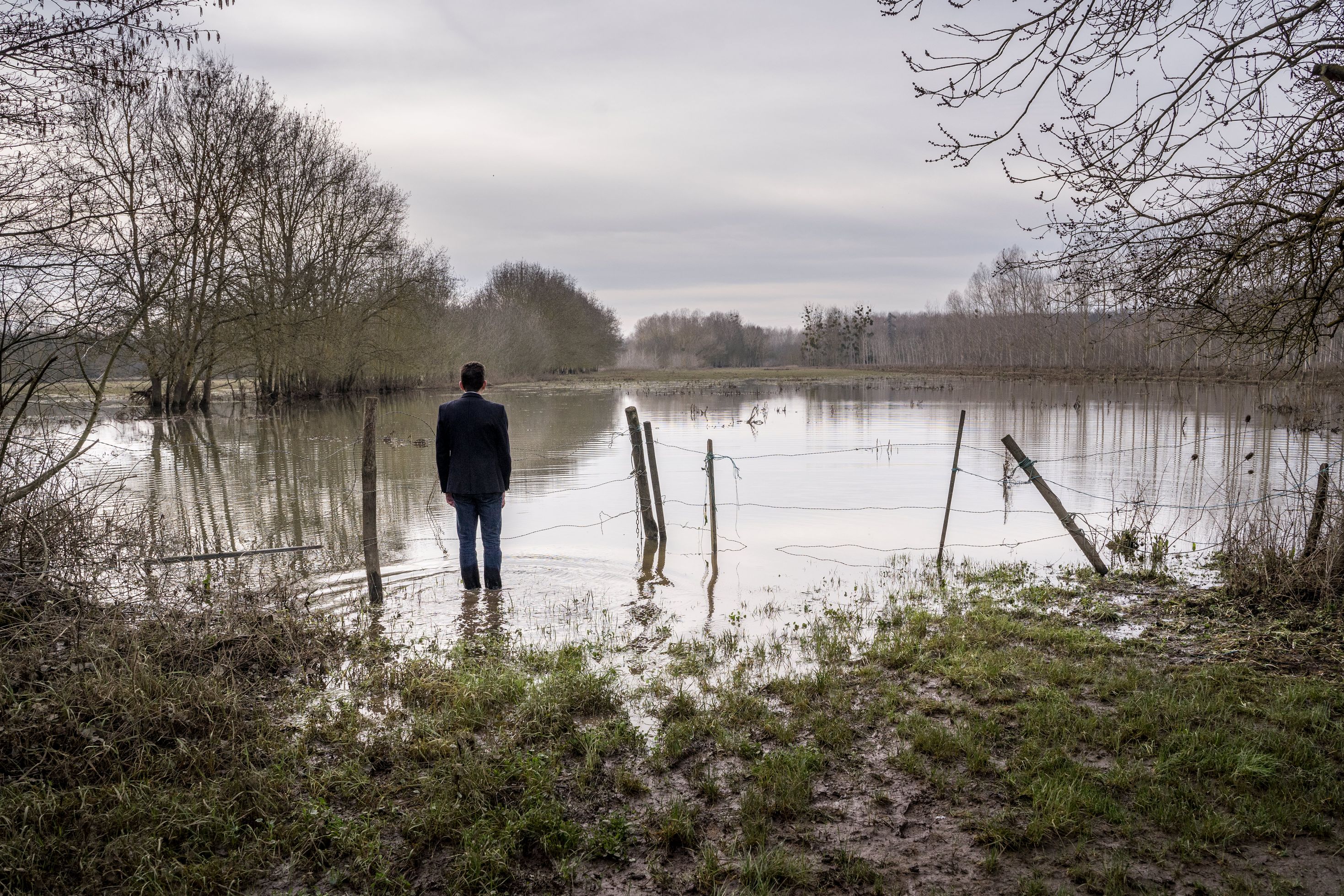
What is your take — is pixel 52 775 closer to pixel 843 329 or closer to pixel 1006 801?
pixel 1006 801

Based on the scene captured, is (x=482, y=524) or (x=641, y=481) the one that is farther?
(x=641, y=481)

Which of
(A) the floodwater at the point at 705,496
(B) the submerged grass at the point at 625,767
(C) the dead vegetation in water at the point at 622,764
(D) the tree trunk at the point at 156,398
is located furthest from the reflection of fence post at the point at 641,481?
(D) the tree trunk at the point at 156,398

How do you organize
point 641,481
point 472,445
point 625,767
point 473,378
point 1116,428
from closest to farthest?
Result: point 625,767 → point 473,378 → point 472,445 → point 641,481 → point 1116,428

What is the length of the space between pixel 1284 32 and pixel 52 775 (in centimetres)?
879

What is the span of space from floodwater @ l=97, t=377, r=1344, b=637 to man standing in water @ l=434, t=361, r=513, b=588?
2.20 feet

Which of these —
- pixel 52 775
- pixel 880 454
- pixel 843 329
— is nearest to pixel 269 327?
pixel 880 454

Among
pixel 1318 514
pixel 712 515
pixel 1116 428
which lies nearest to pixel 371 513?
pixel 712 515

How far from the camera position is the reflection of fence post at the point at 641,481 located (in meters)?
10.9

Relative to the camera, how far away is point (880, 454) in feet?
73.1

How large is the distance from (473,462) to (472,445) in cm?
18

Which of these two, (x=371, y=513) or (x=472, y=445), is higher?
(x=472, y=445)

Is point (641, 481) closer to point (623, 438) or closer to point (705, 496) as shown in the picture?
point (705, 496)

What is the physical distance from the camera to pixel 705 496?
52.7 ft

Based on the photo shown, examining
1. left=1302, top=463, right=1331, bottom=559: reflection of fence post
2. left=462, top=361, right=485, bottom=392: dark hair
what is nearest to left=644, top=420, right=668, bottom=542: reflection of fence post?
left=462, top=361, right=485, bottom=392: dark hair
